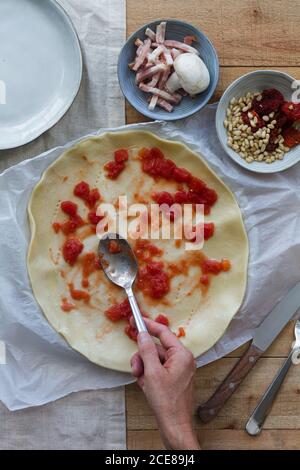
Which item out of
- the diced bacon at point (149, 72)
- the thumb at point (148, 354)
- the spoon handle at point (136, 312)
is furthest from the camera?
the diced bacon at point (149, 72)

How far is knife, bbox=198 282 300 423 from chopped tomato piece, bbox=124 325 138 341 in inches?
14.0

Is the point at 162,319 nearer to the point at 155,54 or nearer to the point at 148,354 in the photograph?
the point at 148,354

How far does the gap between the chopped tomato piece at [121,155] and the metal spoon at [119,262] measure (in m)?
0.27

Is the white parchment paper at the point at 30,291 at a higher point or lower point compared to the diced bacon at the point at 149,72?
lower

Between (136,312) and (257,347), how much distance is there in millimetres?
479

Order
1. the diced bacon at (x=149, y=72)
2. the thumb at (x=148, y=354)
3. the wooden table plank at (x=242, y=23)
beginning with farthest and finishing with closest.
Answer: the wooden table plank at (x=242, y=23), the diced bacon at (x=149, y=72), the thumb at (x=148, y=354)

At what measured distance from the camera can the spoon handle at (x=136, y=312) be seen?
6.51 feet

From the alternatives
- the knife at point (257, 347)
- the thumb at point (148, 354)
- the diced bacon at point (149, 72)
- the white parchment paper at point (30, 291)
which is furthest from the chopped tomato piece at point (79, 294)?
the diced bacon at point (149, 72)

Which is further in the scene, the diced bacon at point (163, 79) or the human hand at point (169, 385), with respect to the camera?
the diced bacon at point (163, 79)

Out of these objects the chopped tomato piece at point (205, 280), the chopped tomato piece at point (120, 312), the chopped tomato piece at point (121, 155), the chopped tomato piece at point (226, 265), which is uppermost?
the chopped tomato piece at point (121, 155)

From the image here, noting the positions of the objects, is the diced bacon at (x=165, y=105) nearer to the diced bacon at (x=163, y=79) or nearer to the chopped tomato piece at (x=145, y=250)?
the diced bacon at (x=163, y=79)

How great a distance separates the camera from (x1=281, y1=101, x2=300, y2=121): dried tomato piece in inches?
83.7

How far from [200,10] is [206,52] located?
0.19 meters

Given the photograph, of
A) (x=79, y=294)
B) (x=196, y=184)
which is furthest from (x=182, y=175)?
(x=79, y=294)
